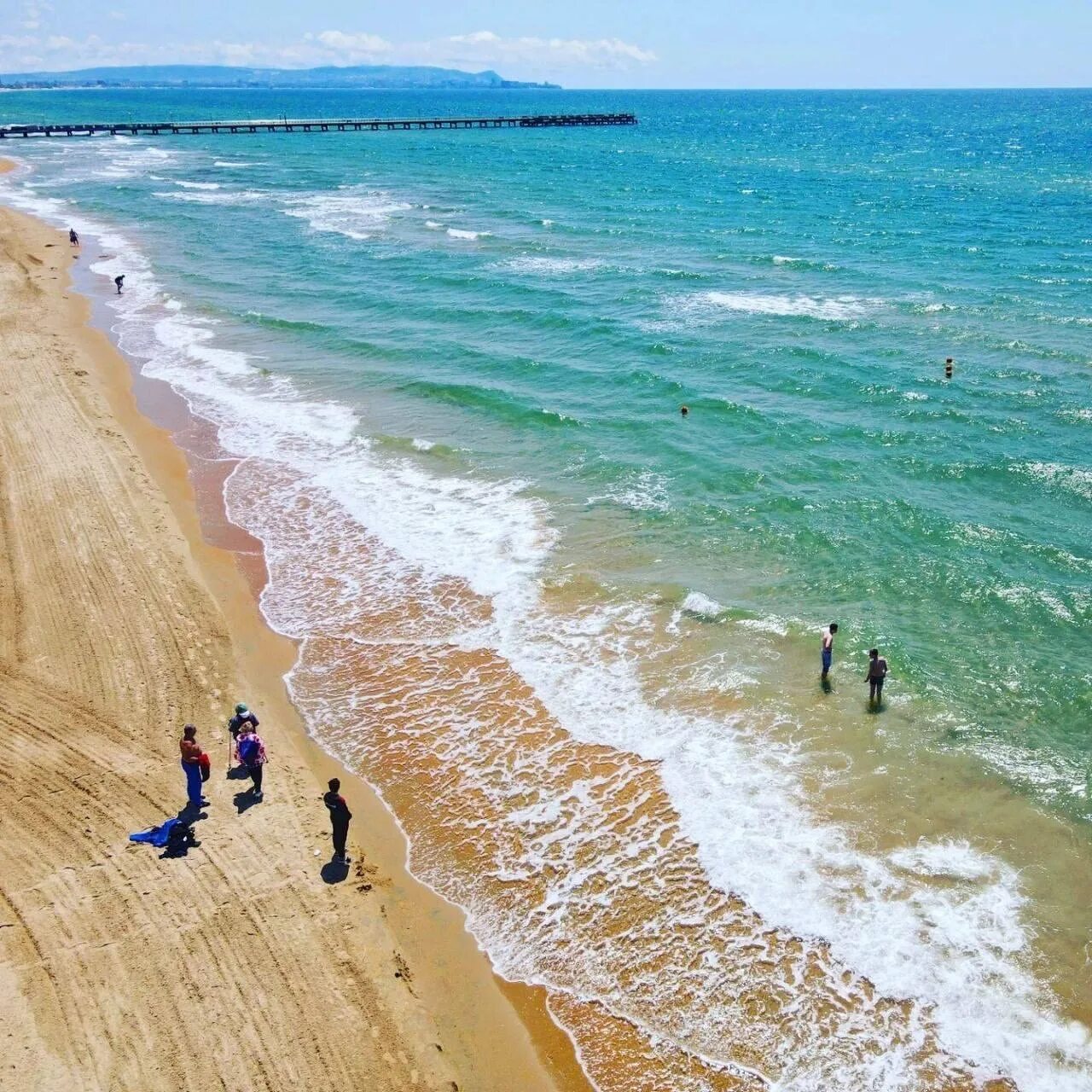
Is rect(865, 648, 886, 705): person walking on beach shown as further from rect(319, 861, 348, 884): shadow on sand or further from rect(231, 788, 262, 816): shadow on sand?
rect(231, 788, 262, 816): shadow on sand

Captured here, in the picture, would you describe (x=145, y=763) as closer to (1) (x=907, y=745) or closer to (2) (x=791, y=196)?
(1) (x=907, y=745)

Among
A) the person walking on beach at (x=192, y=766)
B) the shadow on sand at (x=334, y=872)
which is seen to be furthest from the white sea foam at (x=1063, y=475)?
the person walking on beach at (x=192, y=766)

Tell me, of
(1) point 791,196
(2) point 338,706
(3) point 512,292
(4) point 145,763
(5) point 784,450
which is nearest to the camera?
(4) point 145,763

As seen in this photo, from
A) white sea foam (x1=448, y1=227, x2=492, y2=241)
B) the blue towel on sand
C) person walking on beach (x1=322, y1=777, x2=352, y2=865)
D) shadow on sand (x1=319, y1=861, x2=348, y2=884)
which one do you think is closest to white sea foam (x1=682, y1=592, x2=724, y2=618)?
person walking on beach (x1=322, y1=777, x2=352, y2=865)

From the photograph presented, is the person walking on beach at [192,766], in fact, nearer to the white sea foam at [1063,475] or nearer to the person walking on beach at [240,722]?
the person walking on beach at [240,722]

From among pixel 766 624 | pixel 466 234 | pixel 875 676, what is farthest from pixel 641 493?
pixel 466 234

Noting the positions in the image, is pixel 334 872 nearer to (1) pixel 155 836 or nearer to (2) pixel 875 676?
(1) pixel 155 836

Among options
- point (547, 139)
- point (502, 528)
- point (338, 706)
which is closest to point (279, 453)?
point (502, 528)
